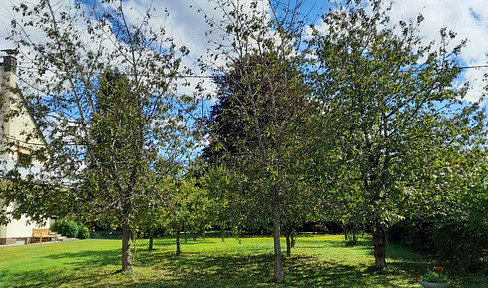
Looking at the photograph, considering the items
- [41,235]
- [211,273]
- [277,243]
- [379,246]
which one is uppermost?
[277,243]

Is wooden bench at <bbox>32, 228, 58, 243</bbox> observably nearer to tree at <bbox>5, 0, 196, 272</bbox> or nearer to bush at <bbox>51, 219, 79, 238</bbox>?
bush at <bbox>51, 219, 79, 238</bbox>

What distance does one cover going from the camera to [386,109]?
969 cm

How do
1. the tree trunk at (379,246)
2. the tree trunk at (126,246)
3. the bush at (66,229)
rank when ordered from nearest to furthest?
1. the tree trunk at (379,246)
2. the tree trunk at (126,246)
3. the bush at (66,229)

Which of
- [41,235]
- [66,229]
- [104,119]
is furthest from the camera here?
[66,229]

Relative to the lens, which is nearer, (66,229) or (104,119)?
(104,119)

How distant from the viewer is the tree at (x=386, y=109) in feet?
30.5

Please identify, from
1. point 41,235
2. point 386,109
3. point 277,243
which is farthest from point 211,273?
point 41,235

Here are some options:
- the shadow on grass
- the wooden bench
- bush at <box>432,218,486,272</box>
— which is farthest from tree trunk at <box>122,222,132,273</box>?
the wooden bench

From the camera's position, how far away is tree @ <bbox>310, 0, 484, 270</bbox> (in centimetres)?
928

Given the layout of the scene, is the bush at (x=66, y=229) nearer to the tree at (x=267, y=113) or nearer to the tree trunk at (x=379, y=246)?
the tree at (x=267, y=113)

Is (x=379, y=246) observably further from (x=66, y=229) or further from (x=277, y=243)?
(x=66, y=229)

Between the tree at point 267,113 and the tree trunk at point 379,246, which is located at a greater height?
the tree at point 267,113

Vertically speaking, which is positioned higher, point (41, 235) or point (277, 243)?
point (277, 243)

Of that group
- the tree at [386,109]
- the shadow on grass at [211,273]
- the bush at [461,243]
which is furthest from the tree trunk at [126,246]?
the bush at [461,243]
